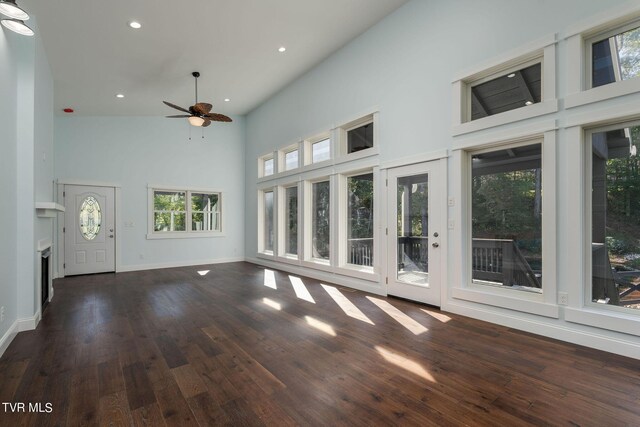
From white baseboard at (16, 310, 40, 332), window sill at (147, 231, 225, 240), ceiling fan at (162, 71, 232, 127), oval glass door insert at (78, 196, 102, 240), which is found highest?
ceiling fan at (162, 71, 232, 127)

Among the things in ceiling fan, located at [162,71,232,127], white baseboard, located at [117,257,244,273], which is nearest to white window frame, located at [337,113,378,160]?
ceiling fan, located at [162,71,232,127]

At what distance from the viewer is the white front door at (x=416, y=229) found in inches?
165

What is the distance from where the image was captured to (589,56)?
303 cm

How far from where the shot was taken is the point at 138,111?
24.0 feet

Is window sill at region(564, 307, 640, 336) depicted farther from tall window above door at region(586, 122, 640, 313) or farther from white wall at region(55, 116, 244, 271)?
white wall at region(55, 116, 244, 271)

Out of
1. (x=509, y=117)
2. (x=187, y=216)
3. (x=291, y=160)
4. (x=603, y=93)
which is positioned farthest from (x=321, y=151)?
(x=603, y=93)

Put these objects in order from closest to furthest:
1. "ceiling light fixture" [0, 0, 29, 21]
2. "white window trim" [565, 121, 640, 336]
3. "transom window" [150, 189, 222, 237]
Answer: "ceiling light fixture" [0, 0, 29, 21], "white window trim" [565, 121, 640, 336], "transom window" [150, 189, 222, 237]

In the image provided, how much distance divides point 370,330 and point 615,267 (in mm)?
2380

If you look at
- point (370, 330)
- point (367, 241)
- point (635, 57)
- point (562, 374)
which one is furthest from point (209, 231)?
point (635, 57)

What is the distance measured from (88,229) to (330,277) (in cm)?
558

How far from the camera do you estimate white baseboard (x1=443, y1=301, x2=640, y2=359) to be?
2707 millimetres

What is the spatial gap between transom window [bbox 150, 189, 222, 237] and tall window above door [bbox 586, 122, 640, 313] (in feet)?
26.3

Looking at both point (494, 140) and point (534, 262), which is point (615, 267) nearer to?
point (534, 262)

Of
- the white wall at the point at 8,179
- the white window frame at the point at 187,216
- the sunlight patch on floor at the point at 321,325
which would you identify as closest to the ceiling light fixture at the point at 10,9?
the white wall at the point at 8,179
